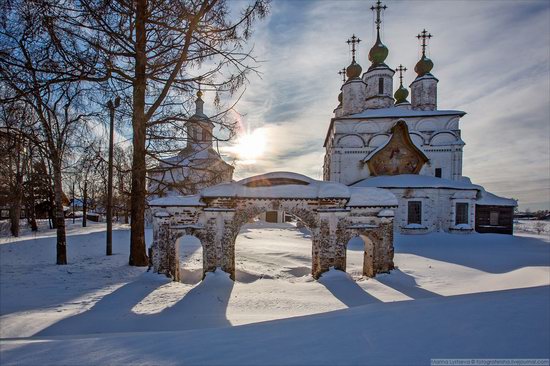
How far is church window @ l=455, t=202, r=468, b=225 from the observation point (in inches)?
743

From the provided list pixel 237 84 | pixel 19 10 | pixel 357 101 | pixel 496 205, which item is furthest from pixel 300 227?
pixel 19 10

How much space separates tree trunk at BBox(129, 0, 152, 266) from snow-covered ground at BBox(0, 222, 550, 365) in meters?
0.82

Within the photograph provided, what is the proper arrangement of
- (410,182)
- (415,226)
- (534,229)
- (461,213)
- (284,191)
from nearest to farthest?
(284,191) < (415,226) < (410,182) < (461,213) < (534,229)

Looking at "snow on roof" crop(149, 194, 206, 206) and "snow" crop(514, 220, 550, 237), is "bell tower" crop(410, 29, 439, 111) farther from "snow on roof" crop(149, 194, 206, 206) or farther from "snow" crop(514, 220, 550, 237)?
"snow on roof" crop(149, 194, 206, 206)

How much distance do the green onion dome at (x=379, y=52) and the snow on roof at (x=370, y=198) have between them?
78.0 ft

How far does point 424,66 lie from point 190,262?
2840 centimetres

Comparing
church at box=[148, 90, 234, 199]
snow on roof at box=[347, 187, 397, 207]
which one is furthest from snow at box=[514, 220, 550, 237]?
church at box=[148, 90, 234, 199]

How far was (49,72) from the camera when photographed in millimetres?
5719

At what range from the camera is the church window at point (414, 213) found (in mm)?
18562

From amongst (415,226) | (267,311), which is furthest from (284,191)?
(415,226)

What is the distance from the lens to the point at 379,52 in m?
27.2

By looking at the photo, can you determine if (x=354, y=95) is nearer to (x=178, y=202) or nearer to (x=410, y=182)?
(x=410, y=182)

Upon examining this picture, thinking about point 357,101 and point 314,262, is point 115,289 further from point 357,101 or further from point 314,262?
point 357,101

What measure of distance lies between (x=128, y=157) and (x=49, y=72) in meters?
4.82
